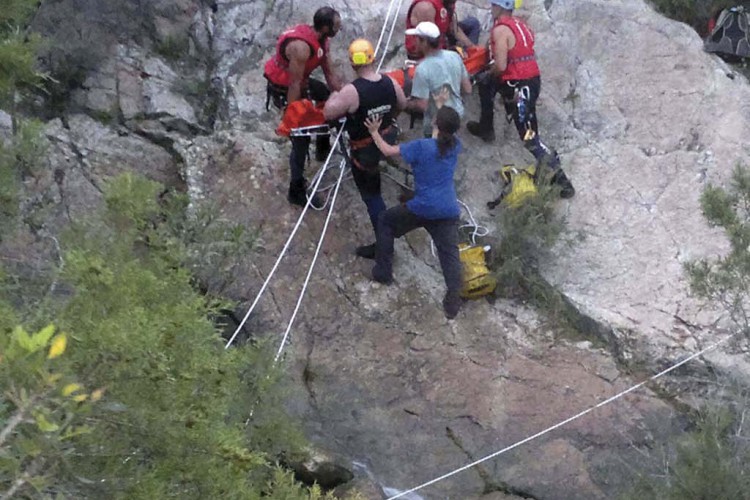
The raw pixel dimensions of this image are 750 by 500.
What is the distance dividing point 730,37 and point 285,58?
476 cm

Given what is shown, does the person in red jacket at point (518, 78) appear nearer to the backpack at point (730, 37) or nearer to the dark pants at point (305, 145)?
the dark pants at point (305, 145)

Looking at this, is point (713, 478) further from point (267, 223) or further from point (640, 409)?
point (267, 223)

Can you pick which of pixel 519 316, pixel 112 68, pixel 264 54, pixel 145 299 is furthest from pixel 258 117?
pixel 145 299

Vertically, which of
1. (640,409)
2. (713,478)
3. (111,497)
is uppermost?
(111,497)

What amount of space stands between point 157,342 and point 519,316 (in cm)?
482

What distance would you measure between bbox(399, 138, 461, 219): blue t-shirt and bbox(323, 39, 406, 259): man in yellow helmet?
401 mm

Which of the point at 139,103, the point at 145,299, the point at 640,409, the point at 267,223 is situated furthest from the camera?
the point at 139,103

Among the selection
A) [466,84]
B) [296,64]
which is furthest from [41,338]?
[466,84]

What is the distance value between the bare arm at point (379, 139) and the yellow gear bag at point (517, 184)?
1.46 meters

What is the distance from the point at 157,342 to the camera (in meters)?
2.82

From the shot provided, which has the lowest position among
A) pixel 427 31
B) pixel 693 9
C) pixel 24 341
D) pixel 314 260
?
pixel 314 260

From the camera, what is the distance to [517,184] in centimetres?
775

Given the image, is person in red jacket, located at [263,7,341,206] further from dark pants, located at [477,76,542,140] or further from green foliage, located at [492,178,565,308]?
green foliage, located at [492,178,565,308]

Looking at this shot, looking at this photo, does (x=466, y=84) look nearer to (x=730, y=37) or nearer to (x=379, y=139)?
(x=379, y=139)
